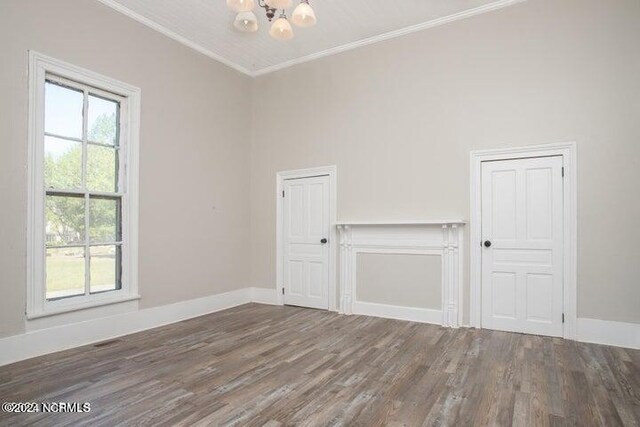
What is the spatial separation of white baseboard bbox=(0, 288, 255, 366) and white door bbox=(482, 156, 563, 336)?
11.7 feet

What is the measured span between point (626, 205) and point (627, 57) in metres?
1.47

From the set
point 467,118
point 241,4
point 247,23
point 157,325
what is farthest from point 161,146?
point 467,118

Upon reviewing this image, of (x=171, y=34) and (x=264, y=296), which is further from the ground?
(x=171, y=34)

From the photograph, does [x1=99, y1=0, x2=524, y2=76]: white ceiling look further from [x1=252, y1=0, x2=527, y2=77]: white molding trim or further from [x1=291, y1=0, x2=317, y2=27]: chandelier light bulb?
[x1=291, y1=0, x2=317, y2=27]: chandelier light bulb

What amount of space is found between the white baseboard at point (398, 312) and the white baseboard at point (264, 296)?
133 centimetres

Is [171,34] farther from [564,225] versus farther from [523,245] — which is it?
[564,225]

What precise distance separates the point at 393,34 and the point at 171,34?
A: 283cm

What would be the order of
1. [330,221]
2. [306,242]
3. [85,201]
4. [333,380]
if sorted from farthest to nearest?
[306,242]
[330,221]
[85,201]
[333,380]

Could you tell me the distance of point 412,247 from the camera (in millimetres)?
4629

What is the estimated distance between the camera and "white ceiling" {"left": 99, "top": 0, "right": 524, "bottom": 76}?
13.7ft

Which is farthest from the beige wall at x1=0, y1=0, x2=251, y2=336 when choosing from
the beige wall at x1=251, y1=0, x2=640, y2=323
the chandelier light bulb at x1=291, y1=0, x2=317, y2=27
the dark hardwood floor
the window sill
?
the chandelier light bulb at x1=291, y1=0, x2=317, y2=27

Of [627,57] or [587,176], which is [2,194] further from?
[627,57]

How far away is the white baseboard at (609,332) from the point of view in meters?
3.54

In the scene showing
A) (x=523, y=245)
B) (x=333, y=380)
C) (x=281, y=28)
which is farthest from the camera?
(x=523, y=245)
